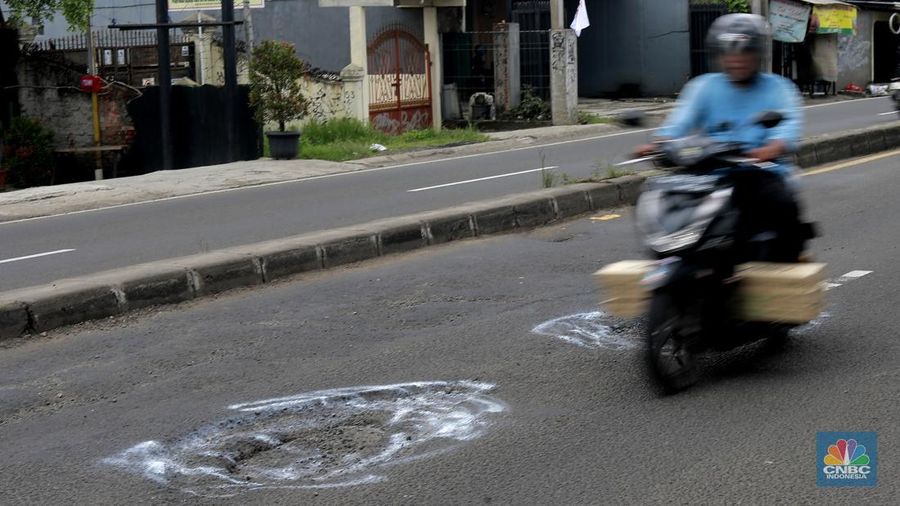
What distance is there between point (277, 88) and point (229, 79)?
44.6 inches

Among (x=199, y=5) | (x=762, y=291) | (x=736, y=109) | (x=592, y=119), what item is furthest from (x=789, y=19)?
(x=762, y=291)

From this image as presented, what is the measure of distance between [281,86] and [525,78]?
9.87 meters

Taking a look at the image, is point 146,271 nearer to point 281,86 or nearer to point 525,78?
point 281,86

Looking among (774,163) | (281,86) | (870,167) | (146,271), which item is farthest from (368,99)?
(774,163)

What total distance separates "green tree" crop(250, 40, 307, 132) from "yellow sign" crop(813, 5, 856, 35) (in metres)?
21.4

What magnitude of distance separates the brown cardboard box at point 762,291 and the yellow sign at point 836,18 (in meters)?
32.0

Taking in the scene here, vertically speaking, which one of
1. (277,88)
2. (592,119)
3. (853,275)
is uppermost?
(277,88)

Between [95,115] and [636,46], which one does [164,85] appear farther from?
[636,46]

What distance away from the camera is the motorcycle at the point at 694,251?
5.33m

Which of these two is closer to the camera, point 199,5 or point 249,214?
point 249,214

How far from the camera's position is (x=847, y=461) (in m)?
4.61

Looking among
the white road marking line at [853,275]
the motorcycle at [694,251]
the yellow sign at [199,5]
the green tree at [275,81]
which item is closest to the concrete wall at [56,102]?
the green tree at [275,81]

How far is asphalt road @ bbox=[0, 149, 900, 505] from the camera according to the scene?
455 centimetres

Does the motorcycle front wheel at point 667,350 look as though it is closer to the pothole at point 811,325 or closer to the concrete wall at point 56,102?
the pothole at point 811,325
